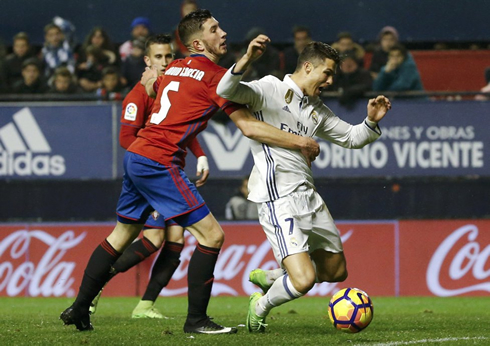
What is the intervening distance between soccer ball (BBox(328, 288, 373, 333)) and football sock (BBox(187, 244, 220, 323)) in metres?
0.90

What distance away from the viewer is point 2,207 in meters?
12.6

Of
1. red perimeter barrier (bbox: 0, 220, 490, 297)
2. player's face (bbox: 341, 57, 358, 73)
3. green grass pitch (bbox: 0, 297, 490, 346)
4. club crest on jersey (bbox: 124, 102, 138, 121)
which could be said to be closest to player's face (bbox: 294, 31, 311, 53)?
player's face (bbox: 341, 57, 358, 73)

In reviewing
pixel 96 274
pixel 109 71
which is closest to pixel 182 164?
pixel 96 274

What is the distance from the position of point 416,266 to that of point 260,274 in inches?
201

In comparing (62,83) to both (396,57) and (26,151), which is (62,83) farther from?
(396,57)

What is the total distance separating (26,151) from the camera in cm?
1274

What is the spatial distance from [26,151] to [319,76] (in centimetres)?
696

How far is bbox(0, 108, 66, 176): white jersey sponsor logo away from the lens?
12672 millimetres

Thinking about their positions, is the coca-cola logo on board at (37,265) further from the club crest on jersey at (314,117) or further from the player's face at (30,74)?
the club crest on jersey at (314,117)

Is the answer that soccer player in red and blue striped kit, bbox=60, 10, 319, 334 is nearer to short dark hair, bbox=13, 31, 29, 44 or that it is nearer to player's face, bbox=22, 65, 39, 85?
player's face, bbox=22, 65, 39, 85

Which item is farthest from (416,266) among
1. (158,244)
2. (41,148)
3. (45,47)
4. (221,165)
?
(45,47)

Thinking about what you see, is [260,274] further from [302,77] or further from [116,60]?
[116,60]

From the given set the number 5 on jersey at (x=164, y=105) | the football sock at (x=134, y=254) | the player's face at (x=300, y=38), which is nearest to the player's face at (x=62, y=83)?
the player's face at (x=300, y=38)

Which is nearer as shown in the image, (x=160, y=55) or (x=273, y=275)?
(x=273, y=275)
